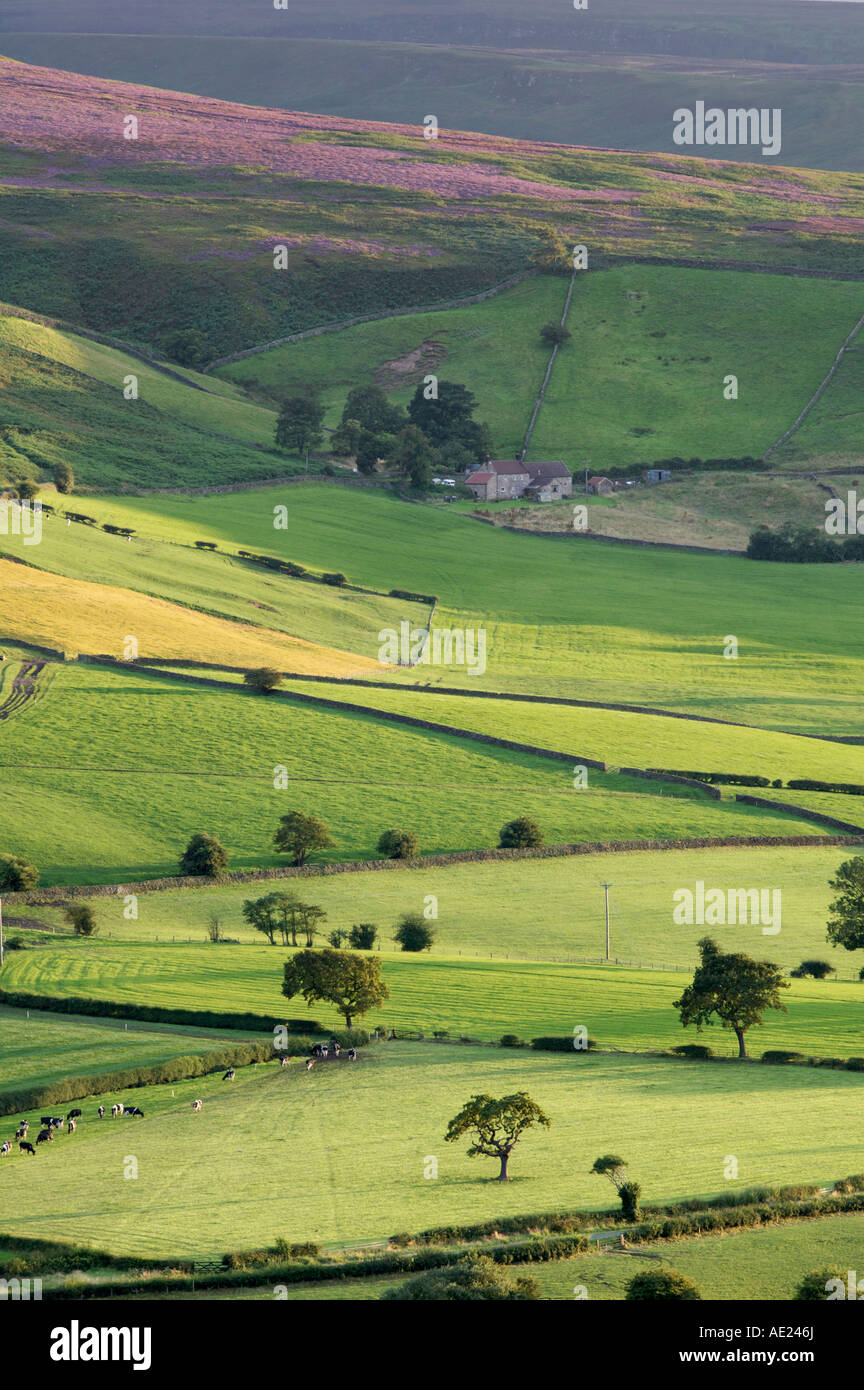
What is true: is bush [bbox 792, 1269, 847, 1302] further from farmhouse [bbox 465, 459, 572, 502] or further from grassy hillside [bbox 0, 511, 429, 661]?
farmhouse [bbox 465, 459, 572, 502]

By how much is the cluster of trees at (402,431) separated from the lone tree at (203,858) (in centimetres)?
9690

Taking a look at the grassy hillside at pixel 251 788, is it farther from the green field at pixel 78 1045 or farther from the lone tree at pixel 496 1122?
the lone tree at pixel 496 1122

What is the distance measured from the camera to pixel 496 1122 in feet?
154

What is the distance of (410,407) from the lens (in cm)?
18788

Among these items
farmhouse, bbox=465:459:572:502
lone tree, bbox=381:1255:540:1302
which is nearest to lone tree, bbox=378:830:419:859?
lone tree, bbox=381:1255:540:1302

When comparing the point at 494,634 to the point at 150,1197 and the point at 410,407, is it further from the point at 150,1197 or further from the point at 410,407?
the point at 150,1197

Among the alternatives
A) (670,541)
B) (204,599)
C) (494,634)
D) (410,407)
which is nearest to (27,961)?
(204,599)

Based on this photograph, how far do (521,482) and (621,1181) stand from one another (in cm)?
13428

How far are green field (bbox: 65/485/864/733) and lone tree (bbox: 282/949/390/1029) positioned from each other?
187 feet

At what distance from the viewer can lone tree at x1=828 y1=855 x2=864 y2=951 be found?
69250 mm

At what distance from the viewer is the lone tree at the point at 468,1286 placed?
117 feet

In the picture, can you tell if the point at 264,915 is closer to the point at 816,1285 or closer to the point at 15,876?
the point at 15,876

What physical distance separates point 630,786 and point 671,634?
4394 centimetres
